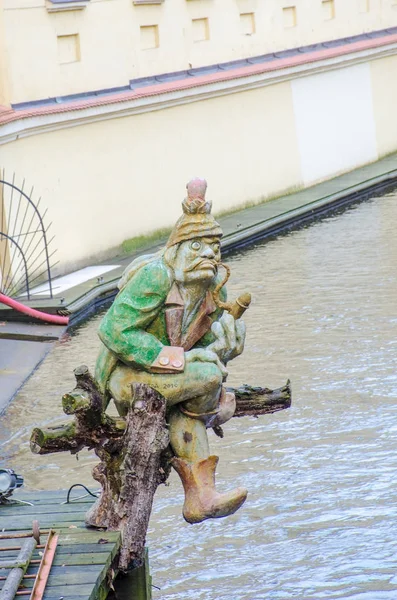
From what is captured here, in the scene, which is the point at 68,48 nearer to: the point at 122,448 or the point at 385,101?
the point at 385,101

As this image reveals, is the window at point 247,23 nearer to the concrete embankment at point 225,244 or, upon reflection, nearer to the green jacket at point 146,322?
the concrete embankment at point 225,244

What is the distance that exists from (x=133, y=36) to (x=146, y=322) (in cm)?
1241

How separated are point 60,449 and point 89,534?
1.31 ft

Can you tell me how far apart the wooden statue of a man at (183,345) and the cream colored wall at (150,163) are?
887 cm

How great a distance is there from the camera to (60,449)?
6348 millimetres

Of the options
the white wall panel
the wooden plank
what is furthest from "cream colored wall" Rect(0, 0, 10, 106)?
the wooden plank

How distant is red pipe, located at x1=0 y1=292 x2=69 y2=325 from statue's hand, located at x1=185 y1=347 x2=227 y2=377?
289 inches

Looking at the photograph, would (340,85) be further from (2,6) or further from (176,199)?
(2,6)

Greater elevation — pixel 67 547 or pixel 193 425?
pixel 193 425

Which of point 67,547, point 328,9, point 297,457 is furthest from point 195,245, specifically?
point 328,9

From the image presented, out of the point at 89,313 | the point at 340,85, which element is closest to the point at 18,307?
the point at 89,313

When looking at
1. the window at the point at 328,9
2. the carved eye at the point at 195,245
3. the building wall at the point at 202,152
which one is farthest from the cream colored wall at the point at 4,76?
the window at the point at 328,9

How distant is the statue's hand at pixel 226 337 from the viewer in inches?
257

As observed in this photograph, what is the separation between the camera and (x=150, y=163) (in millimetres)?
18500
